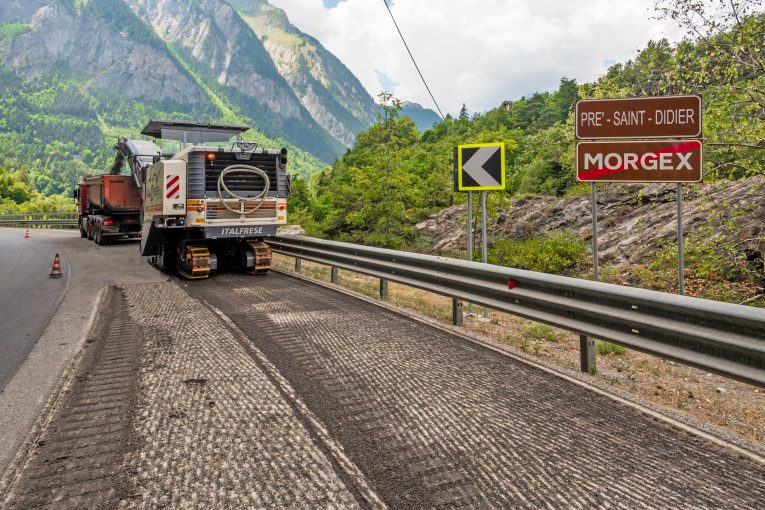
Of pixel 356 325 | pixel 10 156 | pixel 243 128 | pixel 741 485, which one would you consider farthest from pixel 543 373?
pixel 10 156

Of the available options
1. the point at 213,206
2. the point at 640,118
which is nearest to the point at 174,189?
the point at 213,206

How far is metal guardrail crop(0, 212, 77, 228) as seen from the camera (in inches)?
1463

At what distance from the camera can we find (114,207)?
19.7m

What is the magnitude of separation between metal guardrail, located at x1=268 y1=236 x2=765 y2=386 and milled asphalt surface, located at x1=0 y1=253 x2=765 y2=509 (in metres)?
0.55

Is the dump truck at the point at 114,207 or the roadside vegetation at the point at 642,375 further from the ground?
the dump truck at the point at 114,207

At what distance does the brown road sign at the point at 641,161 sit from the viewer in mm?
5383

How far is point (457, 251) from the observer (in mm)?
18359

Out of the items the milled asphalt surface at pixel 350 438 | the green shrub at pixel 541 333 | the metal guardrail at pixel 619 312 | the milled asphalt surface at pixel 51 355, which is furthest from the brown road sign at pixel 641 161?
the milled asphalt surface at pixel 51 355

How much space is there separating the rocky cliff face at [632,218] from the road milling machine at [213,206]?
23.4 feet

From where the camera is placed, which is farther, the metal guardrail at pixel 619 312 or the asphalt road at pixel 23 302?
the asphalt road at pixel 23 302

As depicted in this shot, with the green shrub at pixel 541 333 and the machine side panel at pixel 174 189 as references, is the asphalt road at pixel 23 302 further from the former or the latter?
the green shrub at pixel 541 333

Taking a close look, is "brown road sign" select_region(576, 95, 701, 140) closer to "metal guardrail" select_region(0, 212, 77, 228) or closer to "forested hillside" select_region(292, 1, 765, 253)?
"forested hillside" select_region(292, 1, 765, 253)

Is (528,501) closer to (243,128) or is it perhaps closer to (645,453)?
(645,453)

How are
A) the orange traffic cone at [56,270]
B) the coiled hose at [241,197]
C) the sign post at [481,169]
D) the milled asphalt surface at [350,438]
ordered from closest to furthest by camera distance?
the milled asphalt surface at [350,438] < the sign post at [481,169] < the coiled hose at [241,197] < the orange traffic cone at [56,270]
